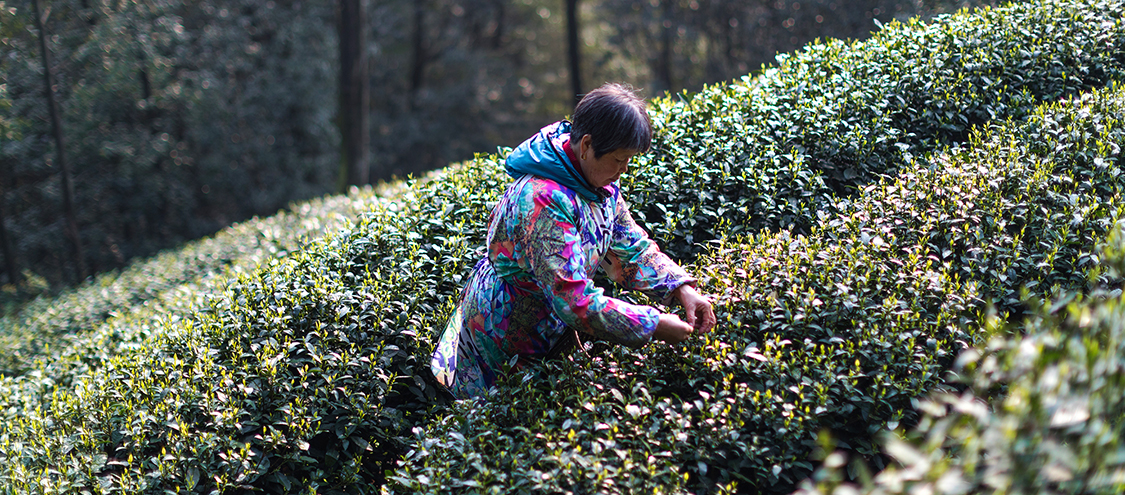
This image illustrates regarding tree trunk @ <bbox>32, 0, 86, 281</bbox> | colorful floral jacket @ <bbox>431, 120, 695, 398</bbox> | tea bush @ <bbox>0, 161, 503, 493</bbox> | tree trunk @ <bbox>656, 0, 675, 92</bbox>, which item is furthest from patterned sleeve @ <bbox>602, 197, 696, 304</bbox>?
tree trunk @ <bbox>656, 0, 675, 92</bbox>

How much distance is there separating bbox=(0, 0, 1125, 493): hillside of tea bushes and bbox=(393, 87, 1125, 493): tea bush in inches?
0.5

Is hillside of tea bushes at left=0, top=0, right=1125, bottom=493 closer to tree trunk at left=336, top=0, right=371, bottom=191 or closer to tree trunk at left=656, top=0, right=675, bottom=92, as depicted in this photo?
tree trunk at left=336, top=0, right=371, bottom=191

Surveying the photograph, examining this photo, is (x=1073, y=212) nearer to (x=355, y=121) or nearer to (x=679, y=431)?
(x=679, y=431)

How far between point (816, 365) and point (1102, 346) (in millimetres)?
928

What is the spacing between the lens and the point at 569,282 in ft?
7.68

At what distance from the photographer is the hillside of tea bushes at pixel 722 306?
98.9 inches

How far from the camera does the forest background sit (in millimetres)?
11602

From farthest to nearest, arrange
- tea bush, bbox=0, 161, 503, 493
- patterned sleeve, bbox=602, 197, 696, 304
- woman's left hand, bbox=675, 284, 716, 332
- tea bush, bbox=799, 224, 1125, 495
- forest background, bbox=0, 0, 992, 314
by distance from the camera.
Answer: forest background, bbox=0, 0, 992, 314, tea bush, bbox=0, 161, 503, 493, patterned sleeve, bbox=602, 197, 696, 304, woman's left hand, bbox=675, 284, 716, 332, tea bush, bbox=799, 224, 1125, 495

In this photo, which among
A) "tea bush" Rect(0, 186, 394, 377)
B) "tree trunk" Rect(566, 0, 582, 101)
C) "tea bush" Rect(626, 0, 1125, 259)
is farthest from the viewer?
"tree trunk" Rect(566, 0, 582, 101)

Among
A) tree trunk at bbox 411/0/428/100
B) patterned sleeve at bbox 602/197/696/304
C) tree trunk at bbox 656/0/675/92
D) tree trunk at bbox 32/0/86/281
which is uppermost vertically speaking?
tree trunk at bbox 411/0/428/100

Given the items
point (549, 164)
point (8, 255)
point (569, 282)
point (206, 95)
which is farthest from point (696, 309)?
point (206, 95)

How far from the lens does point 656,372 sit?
8.87ft

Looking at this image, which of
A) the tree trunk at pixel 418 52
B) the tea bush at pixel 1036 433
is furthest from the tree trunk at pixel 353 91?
the tea bush at pixel 1036 433

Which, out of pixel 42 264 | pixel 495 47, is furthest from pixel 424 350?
pixel 495 47
